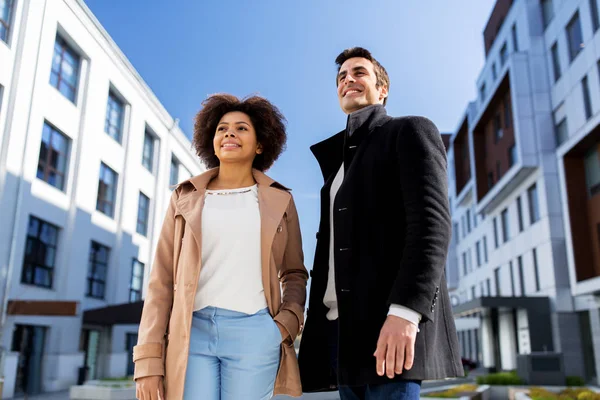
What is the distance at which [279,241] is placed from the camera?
3.17m

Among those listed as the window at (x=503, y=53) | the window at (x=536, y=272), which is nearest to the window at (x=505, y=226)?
the window at (x=536, y=272)

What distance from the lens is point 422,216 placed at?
234 centimetres

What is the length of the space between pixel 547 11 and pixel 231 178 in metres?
29.8

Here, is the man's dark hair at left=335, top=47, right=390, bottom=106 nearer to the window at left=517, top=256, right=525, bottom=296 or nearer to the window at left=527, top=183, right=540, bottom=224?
the window at left=527, top=183, right=540, bottom=224

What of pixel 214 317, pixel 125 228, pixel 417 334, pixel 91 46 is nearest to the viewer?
pixel 417 334

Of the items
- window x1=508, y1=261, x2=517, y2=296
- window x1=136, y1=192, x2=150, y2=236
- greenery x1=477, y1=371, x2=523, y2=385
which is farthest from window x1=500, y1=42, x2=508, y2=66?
window x1=136, y1=192, x2=150, y2=236

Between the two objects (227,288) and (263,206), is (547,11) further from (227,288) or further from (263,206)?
(227,288)

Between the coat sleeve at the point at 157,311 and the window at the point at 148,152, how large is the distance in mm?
28217

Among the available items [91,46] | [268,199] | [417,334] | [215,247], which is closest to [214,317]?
[215,247]

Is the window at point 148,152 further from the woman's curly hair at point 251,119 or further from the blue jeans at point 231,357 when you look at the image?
the blue jeans at point 231,357

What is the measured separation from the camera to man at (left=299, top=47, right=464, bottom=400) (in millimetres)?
2252

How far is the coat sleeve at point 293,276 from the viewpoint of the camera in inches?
119

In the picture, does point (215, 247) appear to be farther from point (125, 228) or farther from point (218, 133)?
point (125, 228)

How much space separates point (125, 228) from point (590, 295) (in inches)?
835
